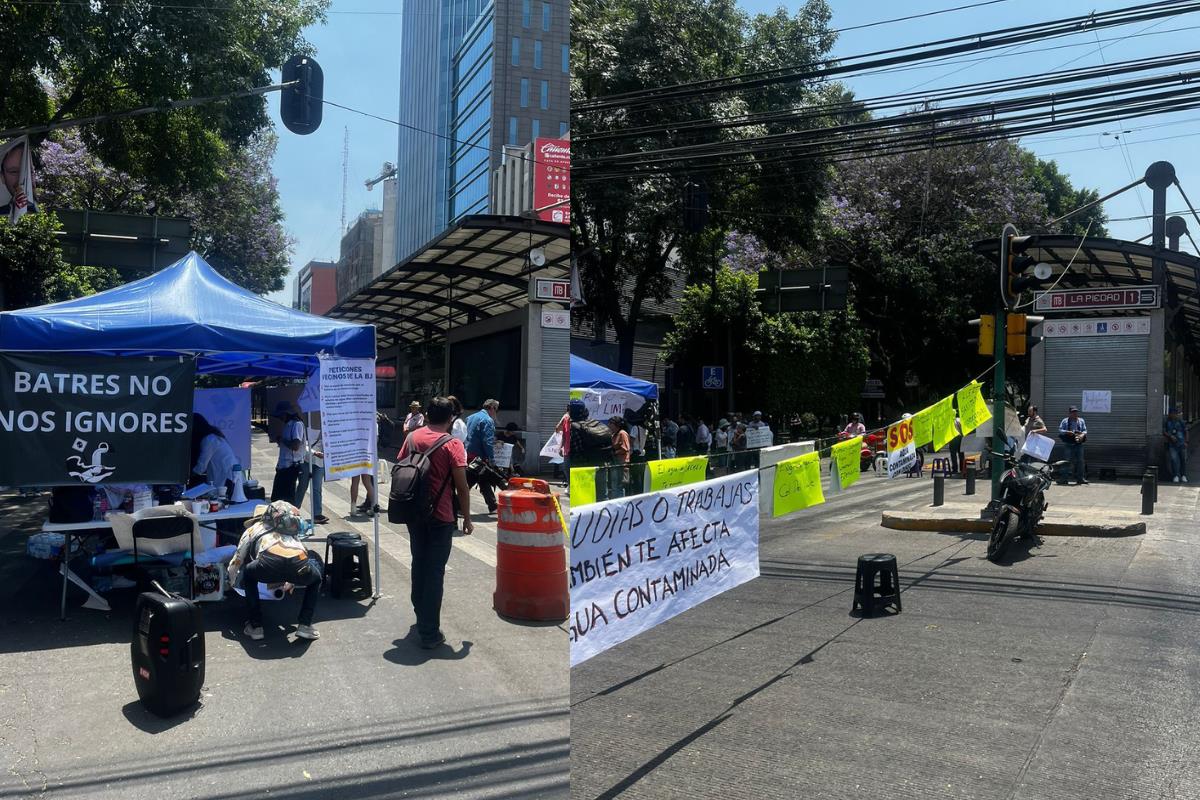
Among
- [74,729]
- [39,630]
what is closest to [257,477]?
[39,630]

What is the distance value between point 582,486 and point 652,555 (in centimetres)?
33

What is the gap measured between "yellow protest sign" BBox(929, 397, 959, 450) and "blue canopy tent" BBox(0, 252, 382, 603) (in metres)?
4.83

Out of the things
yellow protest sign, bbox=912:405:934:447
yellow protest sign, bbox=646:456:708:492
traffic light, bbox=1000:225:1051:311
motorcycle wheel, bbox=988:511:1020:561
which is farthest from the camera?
motorcycle wheel, bbox=988:511:1020:561

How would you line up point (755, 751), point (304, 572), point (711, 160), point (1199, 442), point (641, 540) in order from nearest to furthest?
1. point (641, 540)
2. point (711, 160)
3. point (755, 751)
4. point (304, 572)
5. point (1199, 442)

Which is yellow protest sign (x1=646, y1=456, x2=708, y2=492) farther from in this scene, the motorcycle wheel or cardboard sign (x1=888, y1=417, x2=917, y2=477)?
the motorcycle wheel

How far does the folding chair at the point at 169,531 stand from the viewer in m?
5.75

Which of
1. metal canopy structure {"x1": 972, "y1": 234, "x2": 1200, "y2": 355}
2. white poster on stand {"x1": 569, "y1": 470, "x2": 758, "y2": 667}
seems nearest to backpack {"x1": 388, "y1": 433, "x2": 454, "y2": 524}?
white poster on stand {"x1": 569, "y1": 470, "x2": 758, "y2": 667}

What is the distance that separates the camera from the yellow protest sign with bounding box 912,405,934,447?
691cm

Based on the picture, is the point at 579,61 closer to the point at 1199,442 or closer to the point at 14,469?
the point at 14,469

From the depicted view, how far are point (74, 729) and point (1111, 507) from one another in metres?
12.1

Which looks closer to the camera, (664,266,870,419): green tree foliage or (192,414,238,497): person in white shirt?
(664,266,870,419): green tree foliage

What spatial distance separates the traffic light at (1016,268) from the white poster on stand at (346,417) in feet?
13.7

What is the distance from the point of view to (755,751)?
325 cm

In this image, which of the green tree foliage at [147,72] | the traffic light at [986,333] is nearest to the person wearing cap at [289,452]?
the green tree foliage at [147,72]
